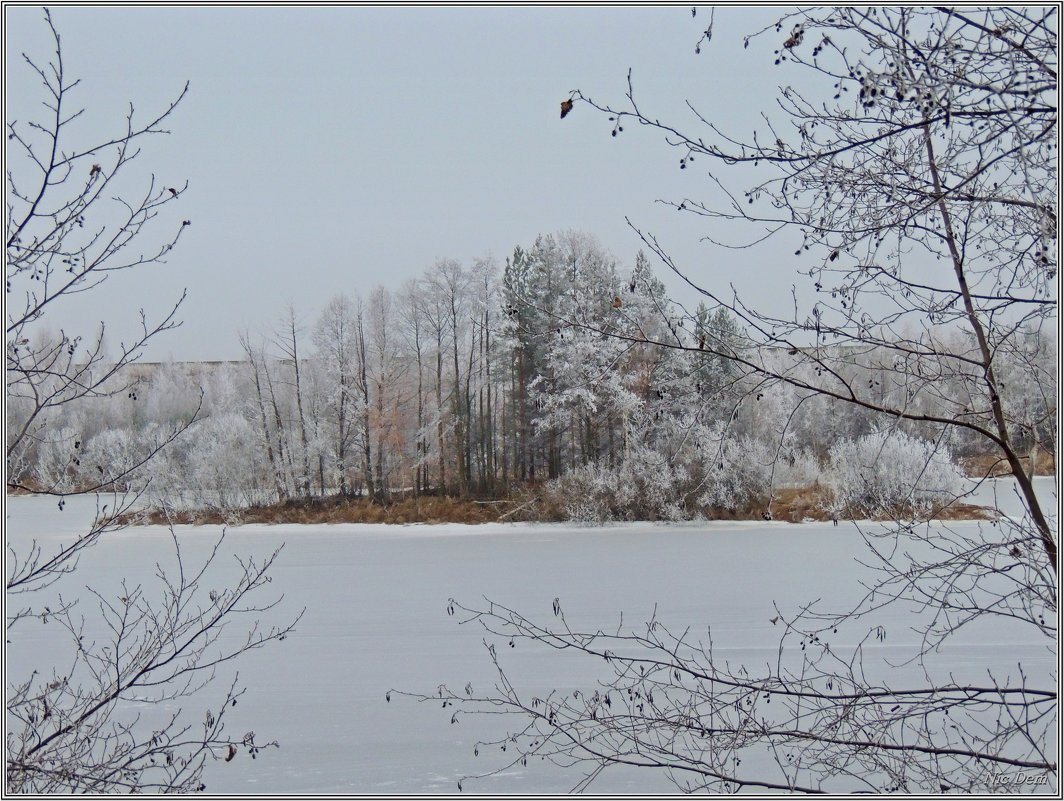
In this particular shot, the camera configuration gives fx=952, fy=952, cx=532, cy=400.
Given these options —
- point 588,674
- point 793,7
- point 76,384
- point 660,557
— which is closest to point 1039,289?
point 793,7

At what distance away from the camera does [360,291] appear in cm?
1566

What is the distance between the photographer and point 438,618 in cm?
671

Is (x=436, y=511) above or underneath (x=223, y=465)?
underneath

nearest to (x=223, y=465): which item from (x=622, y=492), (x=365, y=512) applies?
(x=365, y=512)

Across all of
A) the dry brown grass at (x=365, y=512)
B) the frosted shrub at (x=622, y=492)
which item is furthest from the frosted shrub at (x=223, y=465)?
the frosted shrub at (x=622, y=492)

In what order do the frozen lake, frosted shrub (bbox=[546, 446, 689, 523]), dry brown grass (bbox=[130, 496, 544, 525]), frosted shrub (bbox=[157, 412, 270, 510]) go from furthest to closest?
frosted shrub (bbox=[546, 446, 689, 523]) < dry brown grass (bbox=[130, 496, 544, 525]) < frosted shrub (bbox=[157, 412, 270, 510]) < the frozen lake

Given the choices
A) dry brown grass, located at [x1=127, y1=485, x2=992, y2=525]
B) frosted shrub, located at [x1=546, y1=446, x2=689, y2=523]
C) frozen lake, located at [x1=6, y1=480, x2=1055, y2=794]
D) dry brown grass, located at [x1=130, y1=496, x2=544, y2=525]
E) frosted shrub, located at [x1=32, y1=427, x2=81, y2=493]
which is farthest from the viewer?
frosted shrub, located at [x1=546, y1=446, x2=689, y2=523]

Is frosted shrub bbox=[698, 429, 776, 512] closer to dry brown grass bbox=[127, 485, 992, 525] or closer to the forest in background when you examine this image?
the forest in background

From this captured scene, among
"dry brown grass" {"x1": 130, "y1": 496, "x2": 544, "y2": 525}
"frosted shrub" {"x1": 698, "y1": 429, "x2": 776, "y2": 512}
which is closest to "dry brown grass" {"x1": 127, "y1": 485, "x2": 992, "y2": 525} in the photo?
"dry brown grass" {"x1": 130, "y1": 496, "x2": 544, "y2": 525}

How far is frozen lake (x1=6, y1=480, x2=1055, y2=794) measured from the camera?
3.78m

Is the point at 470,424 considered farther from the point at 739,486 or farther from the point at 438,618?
the point at 438,618

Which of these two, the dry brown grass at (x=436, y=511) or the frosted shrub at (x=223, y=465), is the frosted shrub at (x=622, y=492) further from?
the frosted shrub at (x=223, y=465)

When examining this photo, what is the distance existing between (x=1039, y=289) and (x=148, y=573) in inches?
349

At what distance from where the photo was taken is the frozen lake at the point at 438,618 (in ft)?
12.4
